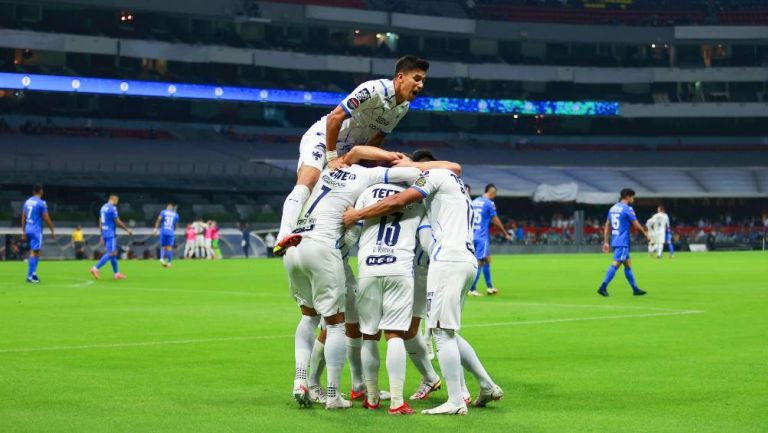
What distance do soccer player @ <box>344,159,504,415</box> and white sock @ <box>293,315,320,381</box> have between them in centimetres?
107

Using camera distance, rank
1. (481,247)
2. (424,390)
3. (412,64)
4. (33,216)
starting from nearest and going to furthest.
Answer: (412,64) → (424,390) → (481,247) → (33,216)

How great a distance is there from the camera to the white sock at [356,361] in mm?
10609

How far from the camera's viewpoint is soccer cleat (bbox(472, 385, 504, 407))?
10.0m

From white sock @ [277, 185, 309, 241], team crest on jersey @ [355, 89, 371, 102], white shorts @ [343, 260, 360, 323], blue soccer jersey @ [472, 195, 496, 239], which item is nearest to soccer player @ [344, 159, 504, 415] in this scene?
white sock @ [277, 185, 309, 241]

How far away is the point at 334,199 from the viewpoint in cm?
1022

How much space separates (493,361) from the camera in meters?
13.6

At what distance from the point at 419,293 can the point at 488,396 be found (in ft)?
4.33

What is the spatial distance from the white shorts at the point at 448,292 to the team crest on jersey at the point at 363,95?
1779 mm

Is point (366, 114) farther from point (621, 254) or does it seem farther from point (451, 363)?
point (621, 254)

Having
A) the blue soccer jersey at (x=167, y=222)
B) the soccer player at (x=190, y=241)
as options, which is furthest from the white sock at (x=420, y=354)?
the soccer player at (x=190, y=241)

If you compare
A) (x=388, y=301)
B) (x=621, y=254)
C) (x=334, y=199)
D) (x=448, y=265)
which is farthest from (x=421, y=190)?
(x=621, y=254)

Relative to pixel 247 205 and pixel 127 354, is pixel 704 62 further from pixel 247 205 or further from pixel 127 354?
pixel 127 354

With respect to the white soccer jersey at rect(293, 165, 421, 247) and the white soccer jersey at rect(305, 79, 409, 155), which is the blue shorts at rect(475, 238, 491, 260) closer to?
the white soccer jersey at rect(305, 79, 409, 155)

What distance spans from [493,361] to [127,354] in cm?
457
